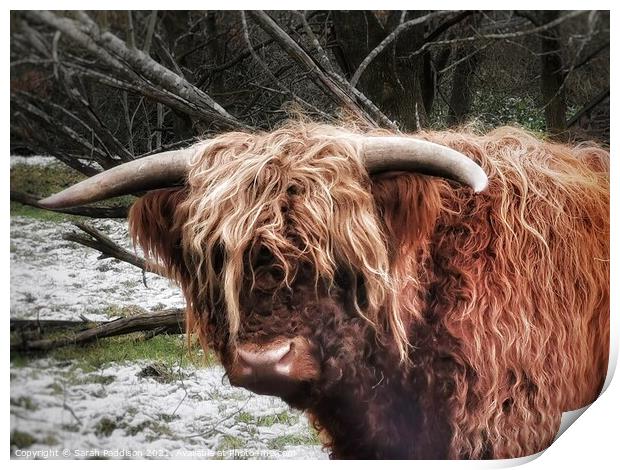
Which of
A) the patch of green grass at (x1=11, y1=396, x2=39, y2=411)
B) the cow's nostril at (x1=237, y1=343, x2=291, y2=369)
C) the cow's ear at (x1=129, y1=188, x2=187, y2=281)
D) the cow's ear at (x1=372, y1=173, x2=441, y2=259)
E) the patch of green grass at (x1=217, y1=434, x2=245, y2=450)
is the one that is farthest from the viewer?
the patch of green grass at (x1=217, y1=434, x2=245, y2=450)

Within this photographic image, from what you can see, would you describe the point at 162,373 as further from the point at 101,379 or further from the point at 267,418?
the point at 267,418

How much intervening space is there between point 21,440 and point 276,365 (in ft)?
3.48

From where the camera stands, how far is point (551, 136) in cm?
243

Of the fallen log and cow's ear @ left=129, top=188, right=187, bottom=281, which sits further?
the fallen log

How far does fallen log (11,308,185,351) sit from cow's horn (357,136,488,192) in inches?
37.7

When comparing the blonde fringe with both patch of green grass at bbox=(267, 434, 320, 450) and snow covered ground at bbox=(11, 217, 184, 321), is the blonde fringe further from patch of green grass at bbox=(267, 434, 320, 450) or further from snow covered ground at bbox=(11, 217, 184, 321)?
patch of green grass at bbox=(267, 434, 320, 450)

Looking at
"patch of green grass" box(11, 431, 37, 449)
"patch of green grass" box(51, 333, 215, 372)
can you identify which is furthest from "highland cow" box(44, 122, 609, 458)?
"patch of green grass" box(11, 431, 37, 449)

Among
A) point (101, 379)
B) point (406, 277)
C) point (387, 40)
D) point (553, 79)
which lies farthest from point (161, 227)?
point (553, 79)

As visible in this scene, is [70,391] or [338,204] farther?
[70,391]

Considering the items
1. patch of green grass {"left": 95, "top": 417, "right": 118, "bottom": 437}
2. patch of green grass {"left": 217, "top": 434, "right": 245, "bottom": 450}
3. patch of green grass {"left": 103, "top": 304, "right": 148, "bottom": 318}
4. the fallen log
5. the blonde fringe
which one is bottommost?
patch of green grass {"left": 217, "top": 434, "right": 245, "bottom": 450}

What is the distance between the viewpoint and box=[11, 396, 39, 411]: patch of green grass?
2355mm
